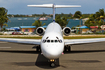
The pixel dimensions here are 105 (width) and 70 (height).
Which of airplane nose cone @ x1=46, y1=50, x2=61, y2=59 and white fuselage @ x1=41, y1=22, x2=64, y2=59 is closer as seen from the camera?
airplane nose cone @ x1=46, y1=50, x2=61, y2=59

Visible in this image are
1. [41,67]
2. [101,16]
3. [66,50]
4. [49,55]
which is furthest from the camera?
[101,16]

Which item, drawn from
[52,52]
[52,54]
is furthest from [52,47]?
[52,54]

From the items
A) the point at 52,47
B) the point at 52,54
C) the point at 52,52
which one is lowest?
the point at 52,54

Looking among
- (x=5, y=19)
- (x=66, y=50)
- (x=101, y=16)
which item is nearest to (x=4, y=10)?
(x=5, y=19)

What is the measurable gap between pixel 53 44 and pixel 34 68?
2368 millimetres

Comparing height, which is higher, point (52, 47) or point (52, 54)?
point (52, 47)

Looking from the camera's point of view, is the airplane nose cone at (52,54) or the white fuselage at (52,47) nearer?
the airplane nose cone at (52,54)

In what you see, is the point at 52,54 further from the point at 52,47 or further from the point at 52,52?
the point at 52,47

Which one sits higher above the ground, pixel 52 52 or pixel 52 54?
pixel 52 52

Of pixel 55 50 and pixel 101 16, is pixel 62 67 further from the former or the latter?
pixel 101 16

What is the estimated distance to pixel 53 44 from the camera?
530 inches

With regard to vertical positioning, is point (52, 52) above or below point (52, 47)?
below

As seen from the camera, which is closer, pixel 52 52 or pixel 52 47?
pixel 52 52

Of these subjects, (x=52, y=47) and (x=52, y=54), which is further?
(x=52, y=47)
